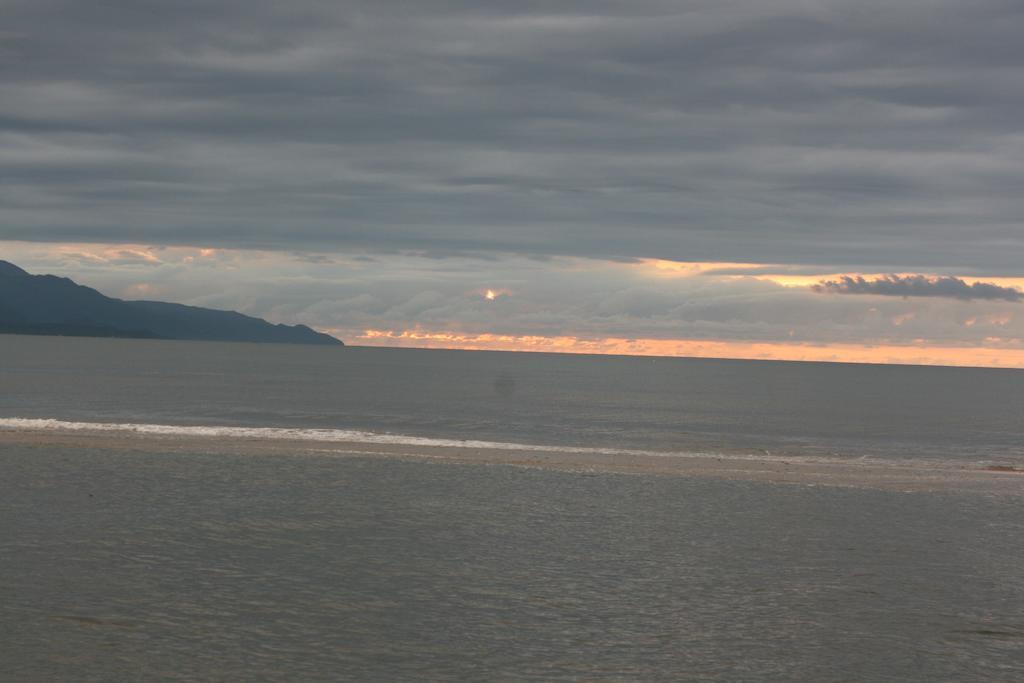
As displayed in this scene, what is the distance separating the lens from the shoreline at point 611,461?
5678cm

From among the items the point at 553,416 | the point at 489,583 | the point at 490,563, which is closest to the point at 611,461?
the point at 490,563

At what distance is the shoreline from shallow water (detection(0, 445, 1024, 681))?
26.3 feet

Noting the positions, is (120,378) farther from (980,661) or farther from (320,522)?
(980,661)

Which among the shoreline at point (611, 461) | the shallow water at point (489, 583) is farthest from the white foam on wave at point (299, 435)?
the shallow water at point (489, 583)

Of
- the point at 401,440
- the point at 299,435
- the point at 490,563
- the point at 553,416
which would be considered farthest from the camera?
the point at 553,416

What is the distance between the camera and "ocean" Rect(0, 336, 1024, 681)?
22.9 m

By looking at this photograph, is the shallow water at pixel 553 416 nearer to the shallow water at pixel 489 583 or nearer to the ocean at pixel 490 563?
the ocean at pixel 490 563

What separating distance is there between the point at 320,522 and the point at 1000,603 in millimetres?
21244

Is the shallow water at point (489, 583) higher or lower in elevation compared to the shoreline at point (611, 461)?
lower

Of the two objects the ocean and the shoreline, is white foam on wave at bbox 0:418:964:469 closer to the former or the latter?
the shoreline

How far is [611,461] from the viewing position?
208 ft

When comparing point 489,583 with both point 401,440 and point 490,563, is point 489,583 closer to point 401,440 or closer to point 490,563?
point 490,563

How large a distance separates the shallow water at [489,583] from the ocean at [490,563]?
103 millimetres

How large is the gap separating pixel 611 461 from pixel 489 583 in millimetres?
34604
